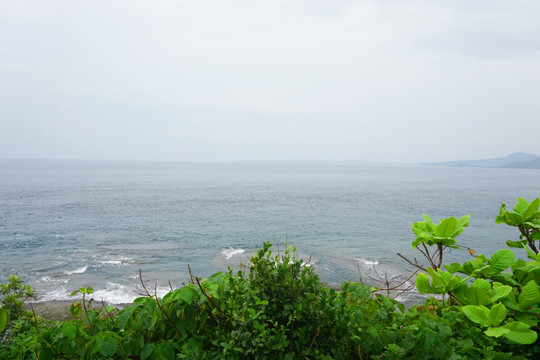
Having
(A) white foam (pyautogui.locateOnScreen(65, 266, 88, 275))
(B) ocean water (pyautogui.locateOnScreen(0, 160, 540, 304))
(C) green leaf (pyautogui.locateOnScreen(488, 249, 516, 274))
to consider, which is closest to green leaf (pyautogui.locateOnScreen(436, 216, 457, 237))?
(C) green leaf (pyautogui.locateOnScreen(488, 249, 516, 274))

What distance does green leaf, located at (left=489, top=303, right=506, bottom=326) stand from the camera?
2021 millimetres

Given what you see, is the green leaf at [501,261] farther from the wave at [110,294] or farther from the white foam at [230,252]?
the white foam at [230,252]

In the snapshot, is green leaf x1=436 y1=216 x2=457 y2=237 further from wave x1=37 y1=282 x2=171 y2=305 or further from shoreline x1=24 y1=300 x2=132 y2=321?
wave x1=37 y1=282 x2=171 y2=305

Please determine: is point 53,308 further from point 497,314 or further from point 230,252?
point 497,314

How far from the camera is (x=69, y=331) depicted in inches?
91.9

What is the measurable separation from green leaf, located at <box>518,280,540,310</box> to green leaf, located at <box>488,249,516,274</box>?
0.79 feet

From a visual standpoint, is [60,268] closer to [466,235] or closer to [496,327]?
[496,327]

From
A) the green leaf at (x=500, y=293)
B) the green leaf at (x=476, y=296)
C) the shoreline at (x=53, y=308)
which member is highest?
the green leaf at (x=500, y=293)

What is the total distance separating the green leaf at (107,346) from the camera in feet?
7.32

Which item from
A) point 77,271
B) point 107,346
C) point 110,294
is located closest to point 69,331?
point 107,346

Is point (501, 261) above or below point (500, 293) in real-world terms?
above

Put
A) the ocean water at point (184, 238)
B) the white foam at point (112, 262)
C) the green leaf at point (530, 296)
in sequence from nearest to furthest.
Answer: the green leaf at point (530, 296) < the ocean water at point (184, 238) < the white foam at point (112, 262)

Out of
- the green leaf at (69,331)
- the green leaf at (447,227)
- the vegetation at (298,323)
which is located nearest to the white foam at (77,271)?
the vegetation at (298,323)

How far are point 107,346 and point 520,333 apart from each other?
245 centimetres
